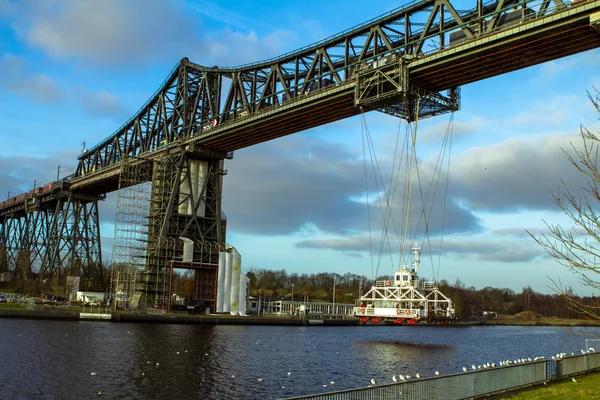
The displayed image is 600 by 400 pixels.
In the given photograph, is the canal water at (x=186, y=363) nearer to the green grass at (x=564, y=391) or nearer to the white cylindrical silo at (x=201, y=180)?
the green grass at (x=564, y=391)

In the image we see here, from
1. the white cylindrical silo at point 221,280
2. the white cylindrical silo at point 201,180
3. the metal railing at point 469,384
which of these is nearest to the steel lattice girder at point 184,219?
the white cylindrical silo at point 201,180

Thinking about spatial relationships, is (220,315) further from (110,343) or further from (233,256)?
(110,343)

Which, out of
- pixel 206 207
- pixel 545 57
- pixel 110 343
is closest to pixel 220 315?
pixel 206 207

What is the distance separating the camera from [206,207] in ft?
294

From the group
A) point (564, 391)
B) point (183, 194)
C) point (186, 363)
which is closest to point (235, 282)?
point (183, 194)

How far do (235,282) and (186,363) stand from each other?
52.1 meters

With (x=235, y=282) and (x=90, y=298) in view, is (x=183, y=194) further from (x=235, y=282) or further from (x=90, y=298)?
(x=90, y=298)

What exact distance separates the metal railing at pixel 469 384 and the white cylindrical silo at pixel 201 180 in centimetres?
6687

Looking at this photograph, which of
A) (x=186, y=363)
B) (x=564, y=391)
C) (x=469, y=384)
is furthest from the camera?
(x=186, y=363)

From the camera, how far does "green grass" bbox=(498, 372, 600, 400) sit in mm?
21172

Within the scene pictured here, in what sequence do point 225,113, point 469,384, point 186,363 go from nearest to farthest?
1. point 469,384
2. point 186,363
3. point 225,113

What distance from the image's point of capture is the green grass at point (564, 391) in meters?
21.2

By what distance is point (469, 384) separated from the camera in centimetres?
2109

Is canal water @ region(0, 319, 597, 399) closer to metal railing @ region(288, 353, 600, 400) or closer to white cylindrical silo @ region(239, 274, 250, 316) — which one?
metal railing @ region(288, 353, 600, 400)
